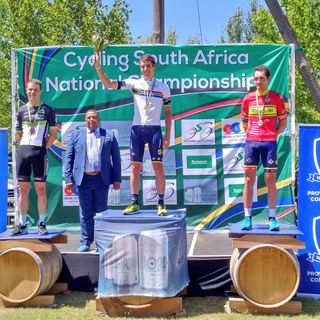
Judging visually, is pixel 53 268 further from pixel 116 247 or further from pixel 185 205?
pixel 185 205

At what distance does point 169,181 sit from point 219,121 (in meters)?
1.06

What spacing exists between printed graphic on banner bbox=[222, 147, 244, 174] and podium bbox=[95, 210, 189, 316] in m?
2.20

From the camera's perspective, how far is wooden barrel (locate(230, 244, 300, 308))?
4810 millimetres

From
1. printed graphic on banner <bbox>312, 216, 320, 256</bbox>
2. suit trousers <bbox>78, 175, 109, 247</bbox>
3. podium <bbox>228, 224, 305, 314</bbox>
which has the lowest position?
podium <bbox>228, 224, 305, 314</bbox>

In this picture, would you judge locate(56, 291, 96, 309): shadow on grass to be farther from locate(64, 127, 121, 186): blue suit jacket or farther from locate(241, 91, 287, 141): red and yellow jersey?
locate(241, 91, 287, 141): red and yellow jersey

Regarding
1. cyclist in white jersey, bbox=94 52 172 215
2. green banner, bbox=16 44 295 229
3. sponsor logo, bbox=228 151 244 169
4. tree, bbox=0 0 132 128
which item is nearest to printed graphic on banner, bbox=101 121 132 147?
green banner, bbox=16 44 295 229

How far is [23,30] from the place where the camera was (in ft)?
48.8

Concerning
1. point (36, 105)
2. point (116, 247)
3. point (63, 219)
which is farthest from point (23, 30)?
point (116, 247)

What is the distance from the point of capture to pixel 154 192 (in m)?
7.10

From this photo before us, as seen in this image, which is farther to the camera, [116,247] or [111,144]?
[111,144]

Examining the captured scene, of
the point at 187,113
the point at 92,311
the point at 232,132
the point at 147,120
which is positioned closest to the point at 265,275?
the point at 92,311

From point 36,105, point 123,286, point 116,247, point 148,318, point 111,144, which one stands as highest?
point 36,105

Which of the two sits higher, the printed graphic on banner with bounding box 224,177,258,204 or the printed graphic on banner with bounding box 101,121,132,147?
the printed graphic on banner with bounding box 101,121,132,147

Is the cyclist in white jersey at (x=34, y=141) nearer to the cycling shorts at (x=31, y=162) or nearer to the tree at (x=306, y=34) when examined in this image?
the cycling shorts at (x=31, y=162)
